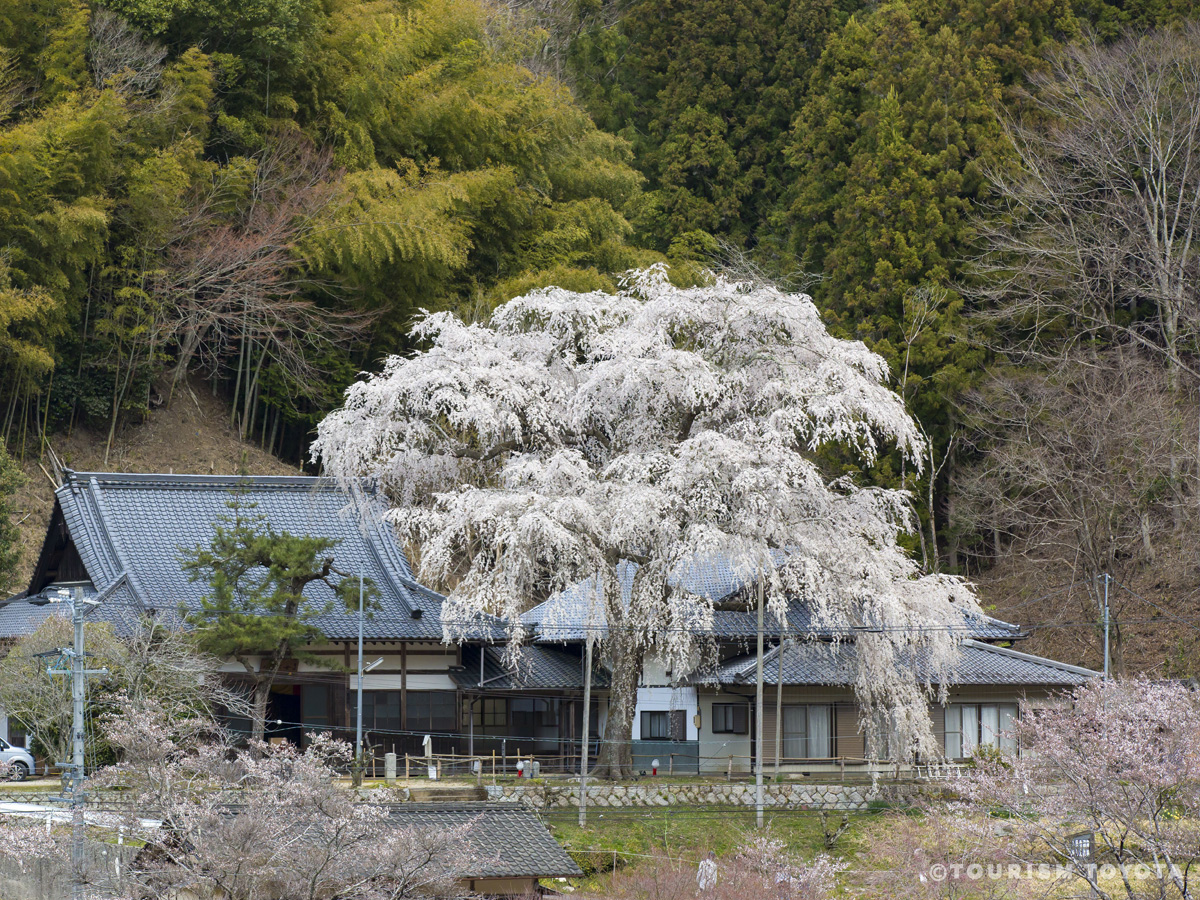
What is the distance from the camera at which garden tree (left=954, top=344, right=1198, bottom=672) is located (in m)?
29.1

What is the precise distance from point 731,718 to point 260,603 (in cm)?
816

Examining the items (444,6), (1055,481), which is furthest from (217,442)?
(1055,481)

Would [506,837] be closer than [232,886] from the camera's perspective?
No

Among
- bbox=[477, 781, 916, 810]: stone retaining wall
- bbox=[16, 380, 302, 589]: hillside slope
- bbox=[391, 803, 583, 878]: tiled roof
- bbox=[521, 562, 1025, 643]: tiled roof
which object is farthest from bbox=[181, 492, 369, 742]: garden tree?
bbox=[16, 380, 302, 589]: hillside slope

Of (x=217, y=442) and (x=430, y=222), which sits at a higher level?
(x=430, y=222)

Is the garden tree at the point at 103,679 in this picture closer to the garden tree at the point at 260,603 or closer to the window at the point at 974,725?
the garden tree at the point at 260,603

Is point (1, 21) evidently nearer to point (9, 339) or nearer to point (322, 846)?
point (9, 339)

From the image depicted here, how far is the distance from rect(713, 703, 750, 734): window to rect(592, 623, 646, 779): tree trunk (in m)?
3.01

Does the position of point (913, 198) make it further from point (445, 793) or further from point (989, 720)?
point (445, 793)

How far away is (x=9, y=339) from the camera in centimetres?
2775

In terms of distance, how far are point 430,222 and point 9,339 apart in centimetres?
865

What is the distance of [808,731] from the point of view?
80.8 feet

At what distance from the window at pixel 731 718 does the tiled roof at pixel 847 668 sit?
0.76 metres

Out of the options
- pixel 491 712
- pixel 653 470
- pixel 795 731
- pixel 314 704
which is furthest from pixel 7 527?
pixel 795 731
